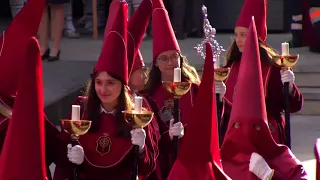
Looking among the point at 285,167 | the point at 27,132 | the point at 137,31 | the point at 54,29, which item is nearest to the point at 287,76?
the point at 137,31

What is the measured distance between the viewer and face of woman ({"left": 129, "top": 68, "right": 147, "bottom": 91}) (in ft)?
19.9

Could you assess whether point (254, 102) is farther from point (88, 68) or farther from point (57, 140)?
point (88, 68)

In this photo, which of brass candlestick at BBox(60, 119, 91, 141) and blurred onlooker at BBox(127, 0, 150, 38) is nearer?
brass candlestick at BBox(60, 119, 91, 141)

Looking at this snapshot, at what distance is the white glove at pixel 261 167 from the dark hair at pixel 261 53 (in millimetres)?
1579

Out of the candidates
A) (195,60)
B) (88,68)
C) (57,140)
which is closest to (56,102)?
(88,68)

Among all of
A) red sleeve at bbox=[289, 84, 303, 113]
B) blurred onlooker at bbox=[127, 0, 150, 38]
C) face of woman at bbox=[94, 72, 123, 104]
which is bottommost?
red sleeve at bbox=[289, 84, 303, 113]

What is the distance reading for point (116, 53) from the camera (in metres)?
5.34

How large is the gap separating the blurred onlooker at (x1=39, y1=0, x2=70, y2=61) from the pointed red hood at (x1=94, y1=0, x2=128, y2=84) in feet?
16.5

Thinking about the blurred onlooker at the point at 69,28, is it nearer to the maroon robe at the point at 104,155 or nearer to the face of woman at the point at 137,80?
the face of woman at the point at 137,80

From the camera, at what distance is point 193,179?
443 centimetres

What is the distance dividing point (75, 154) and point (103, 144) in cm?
35

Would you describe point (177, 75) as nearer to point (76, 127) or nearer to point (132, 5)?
point (76, 127)

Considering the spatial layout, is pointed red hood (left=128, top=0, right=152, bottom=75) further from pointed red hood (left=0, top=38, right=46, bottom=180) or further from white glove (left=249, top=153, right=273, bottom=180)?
pointed red hood (left=0, top=38, right=46, bottom=180)

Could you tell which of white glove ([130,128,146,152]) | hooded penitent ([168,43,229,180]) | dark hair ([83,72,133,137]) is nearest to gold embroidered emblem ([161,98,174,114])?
dark hair ([83,72,133,137])
